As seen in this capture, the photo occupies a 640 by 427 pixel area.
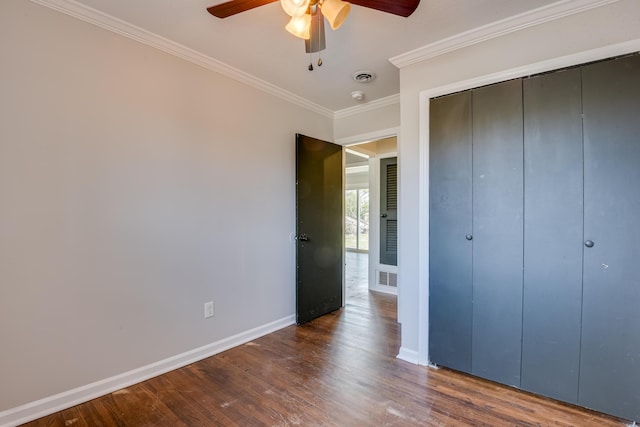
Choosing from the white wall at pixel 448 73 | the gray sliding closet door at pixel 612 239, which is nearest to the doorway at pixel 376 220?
the white wall at pixel 448 73

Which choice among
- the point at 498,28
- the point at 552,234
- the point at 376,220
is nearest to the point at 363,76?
the point at 498,28

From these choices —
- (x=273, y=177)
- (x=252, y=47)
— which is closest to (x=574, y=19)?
(x=252, y=47)

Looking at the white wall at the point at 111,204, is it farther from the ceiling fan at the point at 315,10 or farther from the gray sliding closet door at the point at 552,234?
the gray sliding closet door at the point at 552,234

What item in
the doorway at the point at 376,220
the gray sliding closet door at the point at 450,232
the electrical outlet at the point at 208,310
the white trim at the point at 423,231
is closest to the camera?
the gray sliding closet door at the point at 450,232

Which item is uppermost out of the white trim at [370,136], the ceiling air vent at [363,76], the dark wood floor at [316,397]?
the ceiling air vent at [363,76]

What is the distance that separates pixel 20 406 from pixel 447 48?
361 centimetres

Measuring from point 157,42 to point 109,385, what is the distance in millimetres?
2436

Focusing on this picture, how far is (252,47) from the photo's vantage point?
2346mm

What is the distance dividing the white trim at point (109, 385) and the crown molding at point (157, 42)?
92.6 inches

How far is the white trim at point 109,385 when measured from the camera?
1721mm

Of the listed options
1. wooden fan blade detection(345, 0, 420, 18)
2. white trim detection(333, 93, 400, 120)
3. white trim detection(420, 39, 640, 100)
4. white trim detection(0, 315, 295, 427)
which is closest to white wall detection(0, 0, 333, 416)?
white trim detection(0, 315, 295, 427)

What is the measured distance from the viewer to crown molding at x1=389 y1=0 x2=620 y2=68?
1831 millimetres

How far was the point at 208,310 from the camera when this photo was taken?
257 cm

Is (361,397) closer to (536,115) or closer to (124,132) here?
(536,115)
